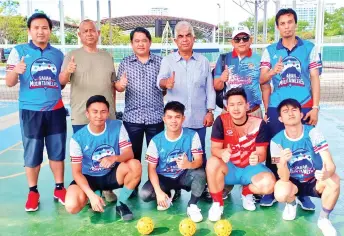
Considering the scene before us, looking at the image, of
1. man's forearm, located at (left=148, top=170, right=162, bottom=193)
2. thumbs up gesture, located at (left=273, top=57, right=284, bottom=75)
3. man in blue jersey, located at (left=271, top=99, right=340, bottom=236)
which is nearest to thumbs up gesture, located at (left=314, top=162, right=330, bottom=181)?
man in blue jersey, located at (left=271, top=99, right=340, bottom=236)

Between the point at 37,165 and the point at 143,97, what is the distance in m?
1.26

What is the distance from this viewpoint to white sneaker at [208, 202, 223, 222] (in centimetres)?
383

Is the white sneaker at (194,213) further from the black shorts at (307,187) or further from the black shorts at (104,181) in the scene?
the black shorts at (307,187)

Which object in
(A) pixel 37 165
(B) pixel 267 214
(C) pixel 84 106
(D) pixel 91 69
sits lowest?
(B) pixel 267 214

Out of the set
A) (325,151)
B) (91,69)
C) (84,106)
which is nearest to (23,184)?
(84,106)

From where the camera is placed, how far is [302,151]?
3.73 metres

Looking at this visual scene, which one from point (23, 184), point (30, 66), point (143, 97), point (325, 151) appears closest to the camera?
point (325, 151)

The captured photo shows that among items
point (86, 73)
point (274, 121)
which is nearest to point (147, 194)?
point (86, 73)

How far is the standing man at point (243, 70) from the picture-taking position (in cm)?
409

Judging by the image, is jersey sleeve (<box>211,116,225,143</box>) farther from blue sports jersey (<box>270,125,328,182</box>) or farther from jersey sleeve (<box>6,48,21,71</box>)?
jersey sleeve (<box>6,48,21,71</box>)

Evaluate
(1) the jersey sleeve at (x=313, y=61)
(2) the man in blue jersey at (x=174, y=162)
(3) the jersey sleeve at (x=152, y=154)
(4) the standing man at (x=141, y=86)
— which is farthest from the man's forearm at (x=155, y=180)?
(1) the jersey sleeve at (x=313, y=61)

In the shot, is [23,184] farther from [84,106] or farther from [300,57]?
[300,57]

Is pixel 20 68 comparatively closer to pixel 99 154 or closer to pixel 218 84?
pixel 99 154

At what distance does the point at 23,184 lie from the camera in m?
4.87
